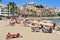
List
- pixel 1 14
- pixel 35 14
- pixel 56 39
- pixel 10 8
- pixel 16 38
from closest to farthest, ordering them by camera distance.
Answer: pixel 16 38 < pixel 56 39 < pixel 1 14 < pixel 10 8 < pixel 35 14

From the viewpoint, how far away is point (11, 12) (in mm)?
57312

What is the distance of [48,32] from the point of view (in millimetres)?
13180

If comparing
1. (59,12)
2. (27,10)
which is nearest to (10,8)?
(27,10)

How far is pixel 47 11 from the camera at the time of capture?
2781 inches

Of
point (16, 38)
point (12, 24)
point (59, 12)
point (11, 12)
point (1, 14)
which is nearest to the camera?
point (16, 38)

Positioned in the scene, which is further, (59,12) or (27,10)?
(59,12)

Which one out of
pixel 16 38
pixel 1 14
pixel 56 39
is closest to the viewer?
pixel 16 38

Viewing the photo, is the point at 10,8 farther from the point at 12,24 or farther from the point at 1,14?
the point at 12,24

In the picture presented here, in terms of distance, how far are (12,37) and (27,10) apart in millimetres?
54516

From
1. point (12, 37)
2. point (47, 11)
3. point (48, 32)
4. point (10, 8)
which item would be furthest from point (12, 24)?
point (47, 11)

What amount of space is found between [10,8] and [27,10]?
21.3 feet

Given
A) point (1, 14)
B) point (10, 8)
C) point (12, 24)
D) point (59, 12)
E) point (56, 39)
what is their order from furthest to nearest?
point (59, 12), point (10, 8), point (1, 14), point (12, 24), point (56, 39)

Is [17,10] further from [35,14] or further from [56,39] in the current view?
[56,39]

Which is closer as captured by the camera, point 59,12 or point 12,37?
point 12,37
